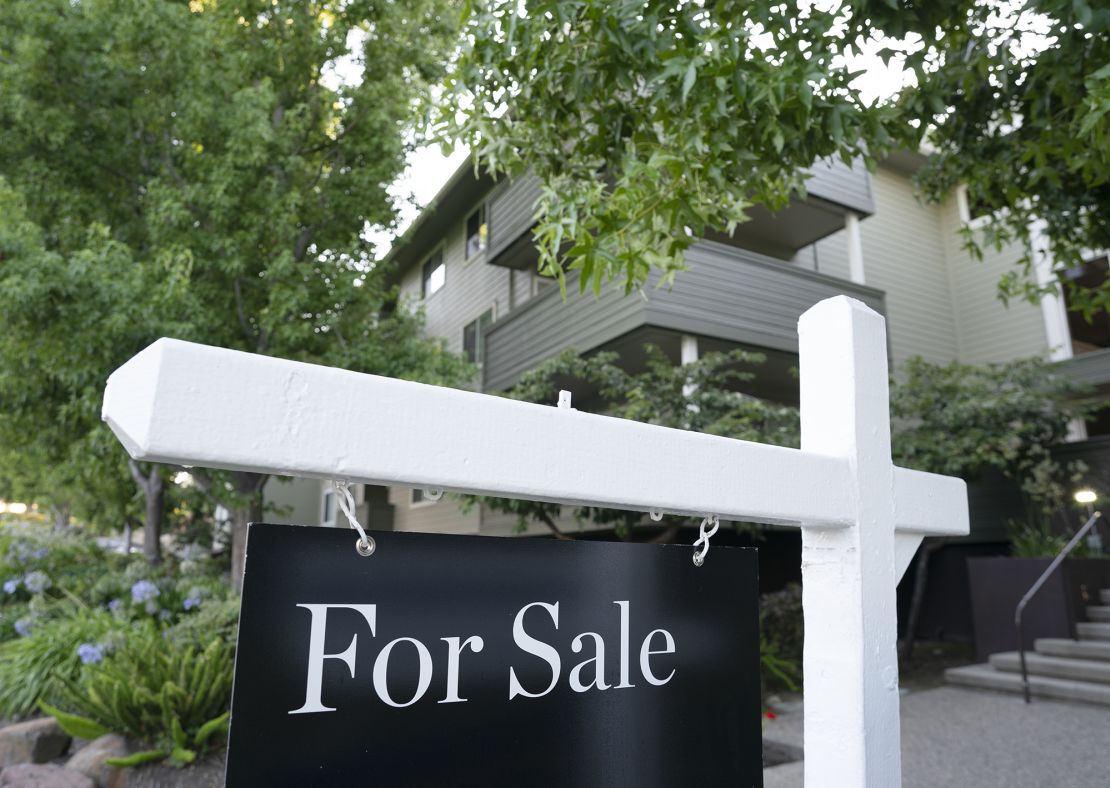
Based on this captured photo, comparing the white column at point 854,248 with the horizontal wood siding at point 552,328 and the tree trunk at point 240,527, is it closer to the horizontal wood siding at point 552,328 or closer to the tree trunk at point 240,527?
the horizontal wood siding at point 552,328

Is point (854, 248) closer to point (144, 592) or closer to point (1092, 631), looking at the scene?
point (1092, 631)

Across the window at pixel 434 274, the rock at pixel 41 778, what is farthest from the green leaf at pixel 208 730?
Result: the window at pixel 434 274

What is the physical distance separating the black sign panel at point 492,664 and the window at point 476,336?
1273cm

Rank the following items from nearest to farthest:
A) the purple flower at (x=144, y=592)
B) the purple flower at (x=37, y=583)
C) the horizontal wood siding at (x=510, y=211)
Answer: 1. the purple flower at (x=144, y=592)
2. the purple flower at (x=37, y=583)
3. the horizontal wood siding at (x=510, y=211)

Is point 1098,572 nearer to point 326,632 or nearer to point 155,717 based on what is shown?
point 155,717

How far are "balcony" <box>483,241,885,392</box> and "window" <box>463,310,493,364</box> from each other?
247 cm

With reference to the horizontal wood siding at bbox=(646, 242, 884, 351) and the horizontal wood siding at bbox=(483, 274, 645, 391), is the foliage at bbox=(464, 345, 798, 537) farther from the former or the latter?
the horizontal wood siding at bbox=(646, 242, 884, 351)

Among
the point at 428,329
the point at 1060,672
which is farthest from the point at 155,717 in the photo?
the point at 428,329

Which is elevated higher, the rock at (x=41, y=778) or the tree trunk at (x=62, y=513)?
the tree trunk at (x=62, y=513)

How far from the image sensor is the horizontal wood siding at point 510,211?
39.9 feet

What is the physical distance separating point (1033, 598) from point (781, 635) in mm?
2742

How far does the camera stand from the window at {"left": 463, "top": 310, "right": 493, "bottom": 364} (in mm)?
14508

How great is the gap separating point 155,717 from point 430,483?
4673 millimetres

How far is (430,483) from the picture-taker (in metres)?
1.02
